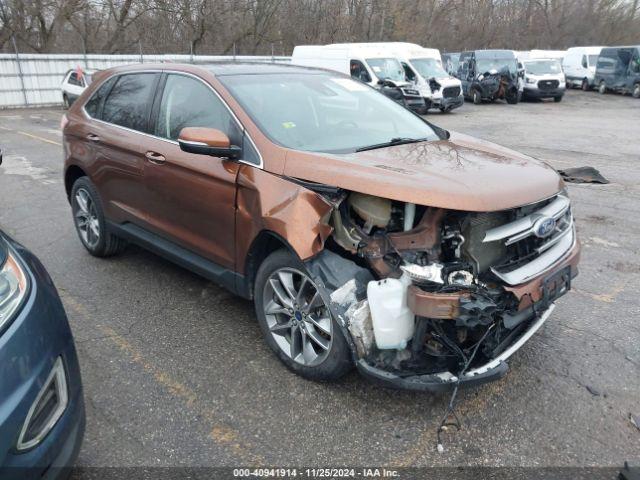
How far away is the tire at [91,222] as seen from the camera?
4.91 metres

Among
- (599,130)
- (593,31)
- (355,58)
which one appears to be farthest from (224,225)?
(593,31)

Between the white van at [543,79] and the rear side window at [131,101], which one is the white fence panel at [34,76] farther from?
the rear side window at [131,101]

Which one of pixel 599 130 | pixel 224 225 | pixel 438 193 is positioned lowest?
pixel 599 130

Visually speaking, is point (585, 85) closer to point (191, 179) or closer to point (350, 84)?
point (350, 84)

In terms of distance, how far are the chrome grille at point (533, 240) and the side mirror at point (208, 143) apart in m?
1.58

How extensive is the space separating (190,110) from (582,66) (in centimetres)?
3193

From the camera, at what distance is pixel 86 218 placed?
17.1 ft

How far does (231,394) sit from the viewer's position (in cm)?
314

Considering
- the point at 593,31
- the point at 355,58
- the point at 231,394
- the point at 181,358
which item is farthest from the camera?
the point at 593,31

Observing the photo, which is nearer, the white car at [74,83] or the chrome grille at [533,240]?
the chrome grille at [533,240]

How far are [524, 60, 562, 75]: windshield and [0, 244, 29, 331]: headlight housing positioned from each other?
2635 centimetres

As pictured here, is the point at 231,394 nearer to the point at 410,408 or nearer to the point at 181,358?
the point at 181,358

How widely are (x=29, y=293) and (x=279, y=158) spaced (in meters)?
1.55

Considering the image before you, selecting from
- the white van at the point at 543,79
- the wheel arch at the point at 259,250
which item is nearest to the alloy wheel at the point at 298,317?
the wheel arch at the point at 259,250
